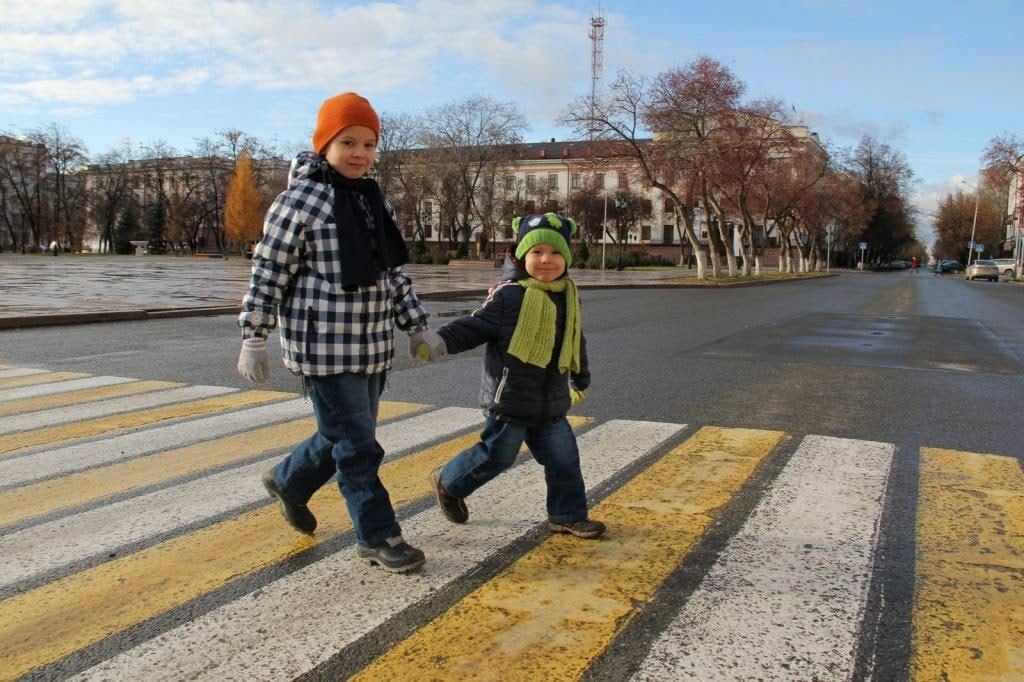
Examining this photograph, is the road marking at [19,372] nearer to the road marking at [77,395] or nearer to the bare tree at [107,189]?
the road marking at [77,395]

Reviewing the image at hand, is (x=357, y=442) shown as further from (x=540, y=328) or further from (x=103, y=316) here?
(x=103, y=316)

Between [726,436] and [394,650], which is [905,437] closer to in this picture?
[726,436]

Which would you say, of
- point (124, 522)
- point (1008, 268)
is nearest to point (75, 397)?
point (124, 522)

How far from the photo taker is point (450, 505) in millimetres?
3545

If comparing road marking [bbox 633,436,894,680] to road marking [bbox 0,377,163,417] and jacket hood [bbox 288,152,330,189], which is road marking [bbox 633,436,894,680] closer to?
jacket hood [bbox 288,152,330,189]

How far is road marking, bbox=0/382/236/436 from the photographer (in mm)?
5719

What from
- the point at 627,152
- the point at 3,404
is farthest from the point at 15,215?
the point at 3,404

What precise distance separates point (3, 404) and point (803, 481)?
6266 millimetres

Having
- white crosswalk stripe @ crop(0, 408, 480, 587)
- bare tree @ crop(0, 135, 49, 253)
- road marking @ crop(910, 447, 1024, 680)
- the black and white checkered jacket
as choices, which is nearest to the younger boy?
the black and white checkered jacket

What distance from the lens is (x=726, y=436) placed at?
5.60 m

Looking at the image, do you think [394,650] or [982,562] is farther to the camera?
Result: [982,562]

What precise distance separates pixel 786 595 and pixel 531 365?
1357mm

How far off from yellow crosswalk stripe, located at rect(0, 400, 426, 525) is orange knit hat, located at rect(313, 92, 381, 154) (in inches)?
91.9

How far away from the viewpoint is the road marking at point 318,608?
240 cm
